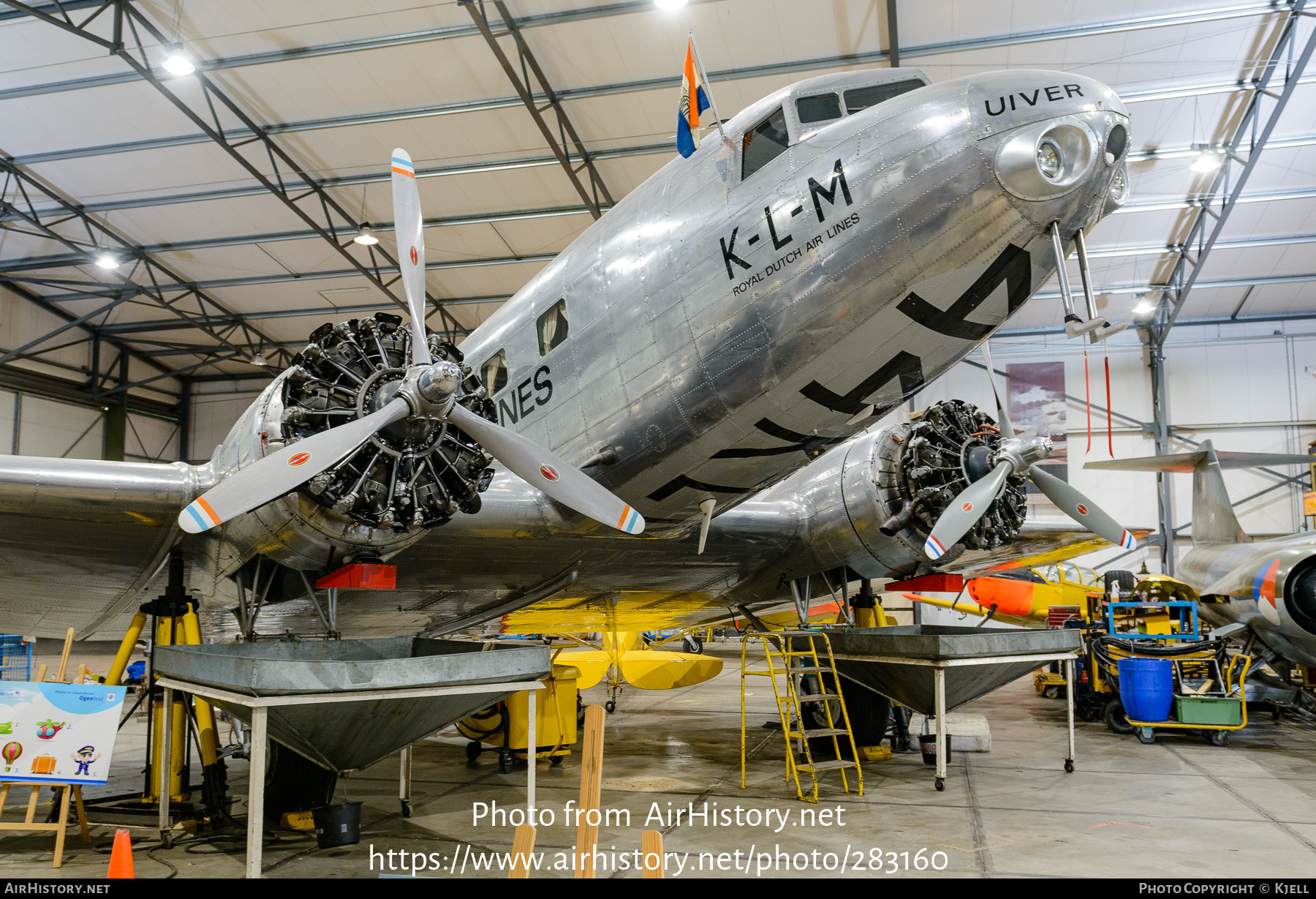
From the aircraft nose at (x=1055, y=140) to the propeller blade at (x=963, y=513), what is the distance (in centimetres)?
403

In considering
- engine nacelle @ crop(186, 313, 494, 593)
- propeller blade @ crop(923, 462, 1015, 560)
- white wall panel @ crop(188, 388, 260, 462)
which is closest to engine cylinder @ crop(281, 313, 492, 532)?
engine nacelle @ crop(186, 313, 494, 593)

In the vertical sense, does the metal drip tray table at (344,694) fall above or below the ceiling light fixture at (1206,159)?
below

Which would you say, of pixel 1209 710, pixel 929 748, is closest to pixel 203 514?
pixel 929 748

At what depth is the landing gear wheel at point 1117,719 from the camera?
13.2 meters

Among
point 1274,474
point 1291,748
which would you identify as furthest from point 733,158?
point 1274,474

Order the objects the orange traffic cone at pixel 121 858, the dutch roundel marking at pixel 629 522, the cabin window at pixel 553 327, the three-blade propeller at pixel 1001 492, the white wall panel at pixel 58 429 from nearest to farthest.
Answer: the orange traffic cone at pixel 121 858 → the dutch roundel marking at pixel 629 522 → the cabin window at pixel 553 327 → the three-blade propeller at pixel 1001 492 → the white wall panel at pixel 58 429

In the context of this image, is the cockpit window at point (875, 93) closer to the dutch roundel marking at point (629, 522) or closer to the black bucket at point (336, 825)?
the dutch roundel marking at point (629, 522)

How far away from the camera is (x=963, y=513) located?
9.06 meters

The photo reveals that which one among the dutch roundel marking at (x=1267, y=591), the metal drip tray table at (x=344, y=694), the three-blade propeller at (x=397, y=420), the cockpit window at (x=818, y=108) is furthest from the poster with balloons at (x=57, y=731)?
the dutch roundel marking at (x=1267, y=591)

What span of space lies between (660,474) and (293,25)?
15.5 metres

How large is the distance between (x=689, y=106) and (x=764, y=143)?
797 millimetres

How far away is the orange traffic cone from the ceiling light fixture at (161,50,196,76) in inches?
766

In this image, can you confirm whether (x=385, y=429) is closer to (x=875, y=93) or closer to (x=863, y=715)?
(x=875, y=93)

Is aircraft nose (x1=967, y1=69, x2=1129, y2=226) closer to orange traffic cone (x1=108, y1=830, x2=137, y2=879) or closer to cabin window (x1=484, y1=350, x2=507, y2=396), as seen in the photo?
cabin window (x1=484, y1=350, x2=507, y2=396)
